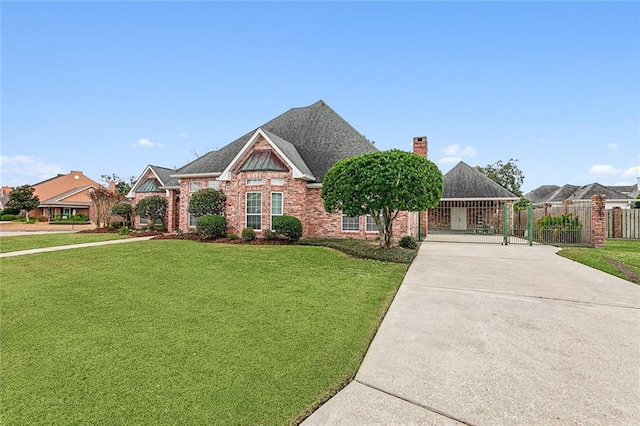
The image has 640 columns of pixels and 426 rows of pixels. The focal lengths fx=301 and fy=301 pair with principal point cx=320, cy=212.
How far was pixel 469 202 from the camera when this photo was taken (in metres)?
24.2

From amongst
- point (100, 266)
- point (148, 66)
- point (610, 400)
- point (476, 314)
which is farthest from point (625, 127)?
point (148, 66)

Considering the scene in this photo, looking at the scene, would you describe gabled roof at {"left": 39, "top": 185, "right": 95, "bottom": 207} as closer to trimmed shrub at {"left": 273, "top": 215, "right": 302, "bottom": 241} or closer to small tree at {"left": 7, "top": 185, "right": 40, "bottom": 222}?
small tree at {"left": 7, "top": 185, "right": 40, "bottom": 222}

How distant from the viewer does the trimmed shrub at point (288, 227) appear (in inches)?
576

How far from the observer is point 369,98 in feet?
65.9

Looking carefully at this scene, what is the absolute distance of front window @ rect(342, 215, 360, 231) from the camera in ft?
55.2

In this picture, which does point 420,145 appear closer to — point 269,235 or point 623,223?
point 269,235

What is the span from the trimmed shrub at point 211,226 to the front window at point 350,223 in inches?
260

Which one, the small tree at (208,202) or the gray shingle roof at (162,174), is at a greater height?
the gray shingle roof at (162,174)

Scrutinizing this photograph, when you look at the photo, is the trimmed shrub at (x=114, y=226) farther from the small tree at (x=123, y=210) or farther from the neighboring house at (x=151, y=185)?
the neighboring house at (x=151, y=185)

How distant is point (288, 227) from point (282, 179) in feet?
9.08

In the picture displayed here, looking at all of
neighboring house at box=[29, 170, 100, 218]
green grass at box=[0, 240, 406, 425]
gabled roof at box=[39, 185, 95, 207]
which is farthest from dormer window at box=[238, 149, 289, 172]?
gabled roof at box=[39, 185, 95, 207]

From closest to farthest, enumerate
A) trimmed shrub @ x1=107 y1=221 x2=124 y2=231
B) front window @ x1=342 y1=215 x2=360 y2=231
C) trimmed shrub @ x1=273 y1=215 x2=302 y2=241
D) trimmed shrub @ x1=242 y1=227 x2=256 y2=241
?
trimmed shrub @ x1=273 y1=215 x2=302 y2=241 < trimmed shrub @ x1=242 y1=227 x2=256 y2=241 < front window @ x1=342 y1=215 x2=360 y2=231 < trimmed shrub @ x1=107 y1=221 x2=124 y2=231

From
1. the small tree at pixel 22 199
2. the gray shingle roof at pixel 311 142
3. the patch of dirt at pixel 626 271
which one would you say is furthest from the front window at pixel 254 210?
the small tree at pixel 22 199

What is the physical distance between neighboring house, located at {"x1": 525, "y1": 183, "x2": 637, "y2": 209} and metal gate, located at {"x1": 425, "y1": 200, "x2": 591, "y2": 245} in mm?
2116
